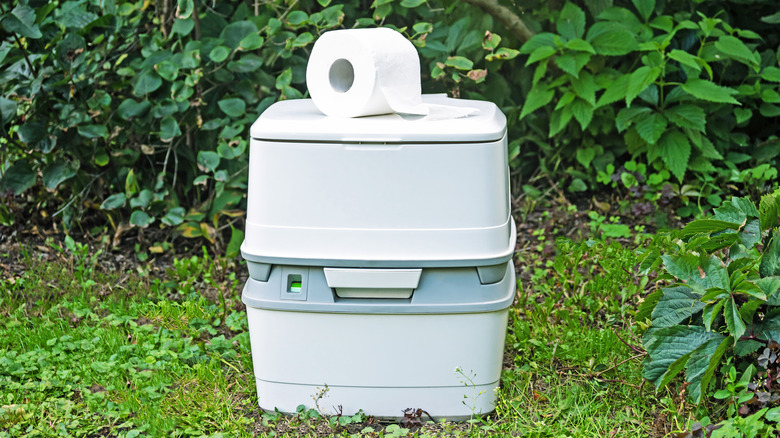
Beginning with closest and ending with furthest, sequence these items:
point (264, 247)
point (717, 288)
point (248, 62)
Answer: point (717, 288), point (264, 247), point (248, 62)

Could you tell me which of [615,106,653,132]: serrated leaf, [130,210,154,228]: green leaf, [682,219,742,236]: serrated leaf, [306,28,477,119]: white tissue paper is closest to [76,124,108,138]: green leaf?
[130,210,154,228]: green leaf

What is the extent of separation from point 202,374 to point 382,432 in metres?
0.63

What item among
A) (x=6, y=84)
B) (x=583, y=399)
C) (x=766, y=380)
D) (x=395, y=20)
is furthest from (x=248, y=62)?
(x=766, y=380)

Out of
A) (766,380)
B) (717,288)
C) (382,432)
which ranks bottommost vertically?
(382,432)

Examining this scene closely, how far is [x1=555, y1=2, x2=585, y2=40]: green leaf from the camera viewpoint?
3250mm

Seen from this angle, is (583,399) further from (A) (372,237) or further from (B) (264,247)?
(B) (264,247)

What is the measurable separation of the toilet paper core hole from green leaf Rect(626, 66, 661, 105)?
1384 mm

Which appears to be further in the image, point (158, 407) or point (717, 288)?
point (158, 407)

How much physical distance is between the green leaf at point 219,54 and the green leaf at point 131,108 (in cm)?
38

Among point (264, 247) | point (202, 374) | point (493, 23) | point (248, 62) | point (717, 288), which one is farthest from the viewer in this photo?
point (493, 23)

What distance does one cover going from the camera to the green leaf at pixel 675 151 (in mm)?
3166

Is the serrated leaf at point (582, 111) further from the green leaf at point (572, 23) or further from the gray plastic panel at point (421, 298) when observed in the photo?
the gray plastic panel at point (421, 298)

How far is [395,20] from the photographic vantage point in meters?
3.40

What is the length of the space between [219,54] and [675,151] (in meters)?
1.93
